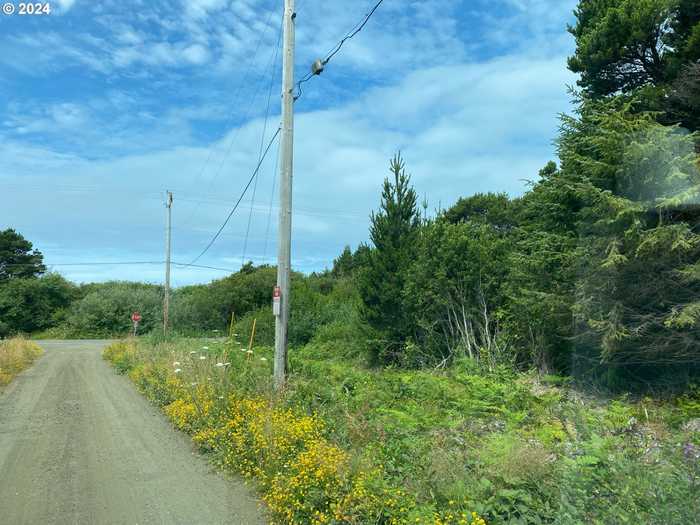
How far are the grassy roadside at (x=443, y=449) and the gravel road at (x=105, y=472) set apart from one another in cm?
44

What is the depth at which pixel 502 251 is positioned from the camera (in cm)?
1662

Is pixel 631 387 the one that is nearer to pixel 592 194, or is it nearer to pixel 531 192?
pixel 592 194

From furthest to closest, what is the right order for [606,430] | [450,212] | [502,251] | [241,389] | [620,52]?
[450,212]
[502,251]
[620,52]
[241,389]
[606,430]

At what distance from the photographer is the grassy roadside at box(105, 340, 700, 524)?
447cm

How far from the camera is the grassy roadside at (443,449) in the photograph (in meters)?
4.47

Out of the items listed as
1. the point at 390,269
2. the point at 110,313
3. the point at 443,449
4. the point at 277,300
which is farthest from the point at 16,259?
the point at 443,449

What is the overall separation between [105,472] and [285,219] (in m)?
5.60

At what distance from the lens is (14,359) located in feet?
70.0

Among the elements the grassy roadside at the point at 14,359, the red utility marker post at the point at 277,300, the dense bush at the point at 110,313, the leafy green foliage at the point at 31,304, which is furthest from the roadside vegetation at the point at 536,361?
the leafy green foliage at the point at 31,304

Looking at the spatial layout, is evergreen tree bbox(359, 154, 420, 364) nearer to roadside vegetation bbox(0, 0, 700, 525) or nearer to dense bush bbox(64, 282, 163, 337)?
roadside vegetation bbox(0, 0, 700, 525)

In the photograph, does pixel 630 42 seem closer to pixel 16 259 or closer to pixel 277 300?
pixel 277 300

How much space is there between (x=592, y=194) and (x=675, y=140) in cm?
164

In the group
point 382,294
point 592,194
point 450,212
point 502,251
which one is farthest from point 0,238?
point 592,194

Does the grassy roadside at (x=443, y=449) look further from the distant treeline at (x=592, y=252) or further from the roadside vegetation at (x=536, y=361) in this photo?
the distant treeline at (x=592, y=252)
